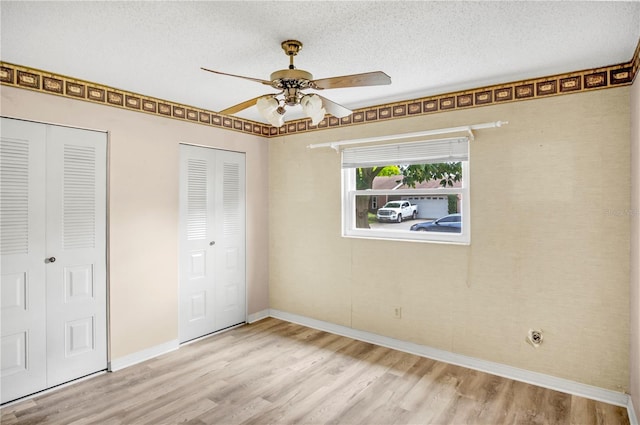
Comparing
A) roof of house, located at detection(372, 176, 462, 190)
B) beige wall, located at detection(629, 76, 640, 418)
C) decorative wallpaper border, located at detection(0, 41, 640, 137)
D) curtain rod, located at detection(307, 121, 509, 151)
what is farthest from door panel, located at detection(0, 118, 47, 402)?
beige wall, located at detection(629, 76, 640, 418)

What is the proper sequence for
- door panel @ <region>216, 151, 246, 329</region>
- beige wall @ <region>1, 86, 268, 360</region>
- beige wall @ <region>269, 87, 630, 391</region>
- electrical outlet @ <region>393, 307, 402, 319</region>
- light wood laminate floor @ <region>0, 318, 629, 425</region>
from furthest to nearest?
door panel @ <region>216, 151, 246, 329</region> → electrical outlet @ <region>393, 307, 402, 319</region> → beige wall @ <region>1, 86, 268, 360</region> → beige wall @ <region>269, 87, 630, 391</region> → light wood laminate floor @ <region>0, 318, 629, 425</region>

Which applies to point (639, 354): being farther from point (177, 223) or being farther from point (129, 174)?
point (129, 174)

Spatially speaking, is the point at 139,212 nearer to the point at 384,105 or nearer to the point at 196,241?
the point at 196,241

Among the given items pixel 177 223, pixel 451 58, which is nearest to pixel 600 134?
pixel 451 58

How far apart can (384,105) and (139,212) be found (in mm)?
2568

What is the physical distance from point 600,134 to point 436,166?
4.15ft

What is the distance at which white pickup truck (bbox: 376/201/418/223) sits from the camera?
12.2ft

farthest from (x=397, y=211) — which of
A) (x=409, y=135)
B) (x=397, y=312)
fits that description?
(x=397, y=312)

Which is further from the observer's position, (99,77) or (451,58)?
(99,77)

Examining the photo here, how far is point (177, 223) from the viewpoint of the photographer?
12.4 feet

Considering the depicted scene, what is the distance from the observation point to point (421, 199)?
12.0 feet

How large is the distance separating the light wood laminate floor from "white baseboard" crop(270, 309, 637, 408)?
0.07 m

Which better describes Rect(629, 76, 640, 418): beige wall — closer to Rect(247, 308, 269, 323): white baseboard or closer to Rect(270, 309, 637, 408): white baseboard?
Rect(270, 309, 637, 408): white baseboard

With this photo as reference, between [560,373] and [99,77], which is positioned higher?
[99,77]
